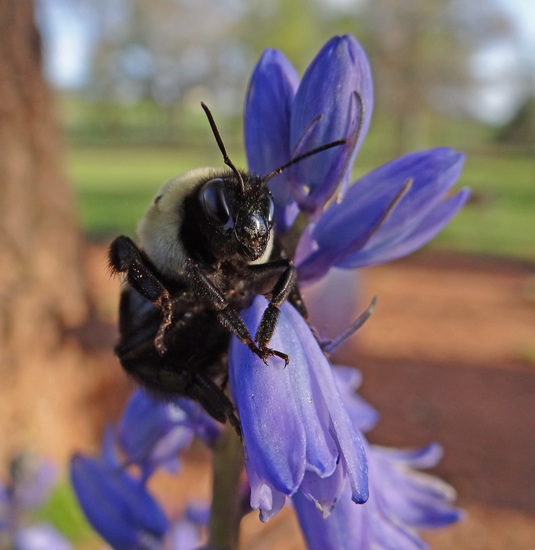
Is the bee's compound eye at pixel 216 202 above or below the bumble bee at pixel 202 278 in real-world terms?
above

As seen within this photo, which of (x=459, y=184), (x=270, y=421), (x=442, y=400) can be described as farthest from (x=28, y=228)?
(x=459, y=184)

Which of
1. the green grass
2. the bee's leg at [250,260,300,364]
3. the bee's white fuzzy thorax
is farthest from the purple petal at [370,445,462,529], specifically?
the green grass

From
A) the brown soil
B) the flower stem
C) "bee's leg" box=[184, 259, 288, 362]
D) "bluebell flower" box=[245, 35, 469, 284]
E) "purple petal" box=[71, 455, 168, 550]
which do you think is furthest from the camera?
the brown soil

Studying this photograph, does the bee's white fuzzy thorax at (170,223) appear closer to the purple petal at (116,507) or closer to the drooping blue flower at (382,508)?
the drooping blue flower at (382,508)

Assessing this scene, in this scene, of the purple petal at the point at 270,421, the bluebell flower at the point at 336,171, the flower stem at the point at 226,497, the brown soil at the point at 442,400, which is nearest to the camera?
the purple petal at the point at 270,421

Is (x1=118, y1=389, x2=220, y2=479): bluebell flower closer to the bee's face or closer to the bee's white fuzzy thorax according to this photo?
the bee's white fuzzy thorax

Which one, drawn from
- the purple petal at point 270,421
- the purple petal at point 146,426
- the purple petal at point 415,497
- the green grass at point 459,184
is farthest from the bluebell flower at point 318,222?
the green grass at point 459,184

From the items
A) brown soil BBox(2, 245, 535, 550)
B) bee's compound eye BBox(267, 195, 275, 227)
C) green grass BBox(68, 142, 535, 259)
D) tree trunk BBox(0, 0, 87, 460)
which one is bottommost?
green grass BBox(68, 142, 535, 259)

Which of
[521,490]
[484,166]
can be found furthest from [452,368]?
[484,166]
